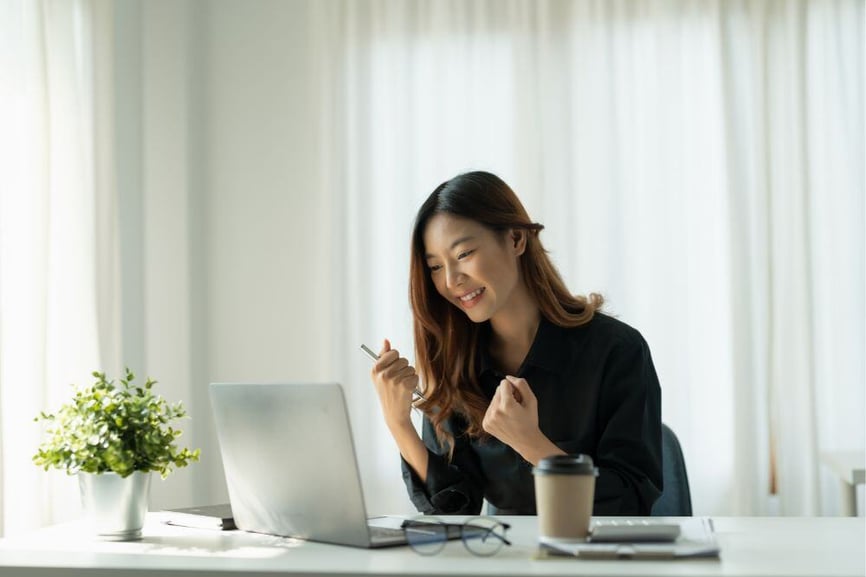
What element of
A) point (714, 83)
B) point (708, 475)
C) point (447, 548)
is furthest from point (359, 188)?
point (447, 548)

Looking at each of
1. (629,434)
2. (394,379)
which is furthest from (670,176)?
(394,379)

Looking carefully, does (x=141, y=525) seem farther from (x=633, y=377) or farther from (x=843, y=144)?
(x=843, y=144)

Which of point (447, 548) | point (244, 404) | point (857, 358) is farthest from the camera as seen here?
point (857, 358)

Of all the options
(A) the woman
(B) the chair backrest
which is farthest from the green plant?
(B) the chair backrest

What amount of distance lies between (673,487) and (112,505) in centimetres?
108

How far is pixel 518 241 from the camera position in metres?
2.09

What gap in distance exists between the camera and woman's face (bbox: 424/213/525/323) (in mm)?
2023

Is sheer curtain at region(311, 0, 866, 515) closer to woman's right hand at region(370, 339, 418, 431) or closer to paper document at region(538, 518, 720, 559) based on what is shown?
woman's right hand at region(370, 339, 418, 431)

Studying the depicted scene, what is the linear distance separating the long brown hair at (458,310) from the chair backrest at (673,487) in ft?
1.04

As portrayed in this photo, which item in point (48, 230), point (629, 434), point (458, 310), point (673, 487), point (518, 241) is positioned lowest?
point (673, 487)

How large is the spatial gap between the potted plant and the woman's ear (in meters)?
0.85

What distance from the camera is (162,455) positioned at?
1.53m

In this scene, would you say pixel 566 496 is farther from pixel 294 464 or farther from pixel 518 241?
pixel 518 241

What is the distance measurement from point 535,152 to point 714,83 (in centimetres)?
67
